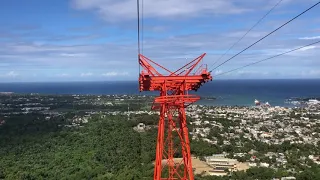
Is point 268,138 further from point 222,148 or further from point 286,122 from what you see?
point 286,122

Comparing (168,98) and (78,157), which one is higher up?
(168,98)

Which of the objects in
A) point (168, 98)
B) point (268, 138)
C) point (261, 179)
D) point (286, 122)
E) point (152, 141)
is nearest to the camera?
point (168, 98)

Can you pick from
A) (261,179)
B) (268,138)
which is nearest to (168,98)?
(261,179)

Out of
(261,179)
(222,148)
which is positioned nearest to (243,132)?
(222,148)

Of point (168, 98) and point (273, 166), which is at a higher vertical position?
point (168, 98)

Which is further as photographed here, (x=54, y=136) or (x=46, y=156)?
(x=54, y=136)

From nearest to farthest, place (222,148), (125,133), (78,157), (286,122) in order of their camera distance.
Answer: (78,157) < (222,148) < (125,133) < (286,122)

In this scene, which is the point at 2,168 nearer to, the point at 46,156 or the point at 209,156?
the point at 46,156

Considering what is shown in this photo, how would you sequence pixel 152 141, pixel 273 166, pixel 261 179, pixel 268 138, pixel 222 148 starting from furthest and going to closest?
pixel 268 138
pixel 152 141
pixel 222 148
pixel 273 166
pixel 261 179

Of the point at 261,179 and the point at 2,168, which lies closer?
the point at 261,179
